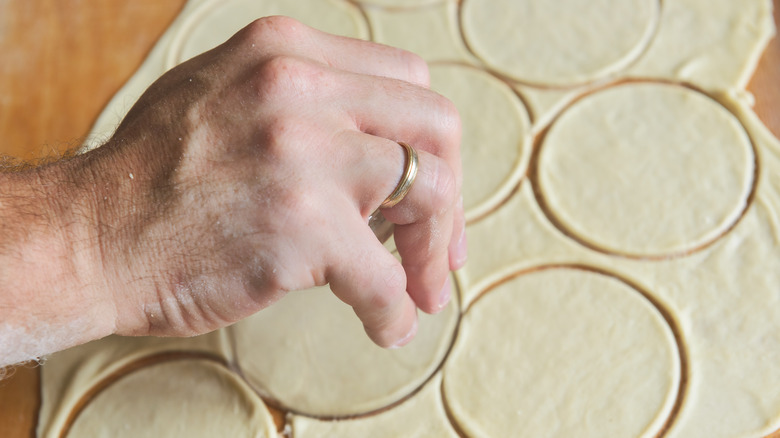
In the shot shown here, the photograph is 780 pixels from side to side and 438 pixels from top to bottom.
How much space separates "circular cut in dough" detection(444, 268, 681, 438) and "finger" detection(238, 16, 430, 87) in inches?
12.7

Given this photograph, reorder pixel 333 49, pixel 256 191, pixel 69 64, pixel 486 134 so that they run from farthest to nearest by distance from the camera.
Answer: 1. pixel 69 64
2. pixel 486 134
3. pixel 333 49
4. pixel 256 191

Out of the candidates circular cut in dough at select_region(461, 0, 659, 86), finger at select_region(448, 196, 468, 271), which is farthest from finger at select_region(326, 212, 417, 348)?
circular cut in dough at select_region(461, 0, 659, 86)

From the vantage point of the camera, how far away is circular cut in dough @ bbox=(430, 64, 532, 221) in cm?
97

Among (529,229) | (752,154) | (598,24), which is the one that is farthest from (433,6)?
(752,154)

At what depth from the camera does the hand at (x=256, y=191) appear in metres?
0.63

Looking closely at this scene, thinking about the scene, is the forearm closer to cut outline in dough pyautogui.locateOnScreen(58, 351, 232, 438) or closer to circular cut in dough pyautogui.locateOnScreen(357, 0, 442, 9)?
cut outline in dough pyautogui.locateOnScreen(58, 351, 232, 438)

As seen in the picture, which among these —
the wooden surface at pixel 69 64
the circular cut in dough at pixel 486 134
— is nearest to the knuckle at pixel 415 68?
the circular cut in dough at pixel 486 134

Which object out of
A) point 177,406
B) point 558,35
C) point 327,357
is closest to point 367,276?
point 327,357

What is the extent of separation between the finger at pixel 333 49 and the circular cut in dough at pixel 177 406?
43cm

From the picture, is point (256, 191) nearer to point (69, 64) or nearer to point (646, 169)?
point (646, 169)

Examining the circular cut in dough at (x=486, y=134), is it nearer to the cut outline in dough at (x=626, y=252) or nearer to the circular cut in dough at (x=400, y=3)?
the cut outline in dough at (x=626, y=252)

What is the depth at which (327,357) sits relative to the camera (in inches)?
34.3

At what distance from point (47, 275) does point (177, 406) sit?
0.96ft

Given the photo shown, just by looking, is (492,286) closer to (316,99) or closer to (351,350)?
(351,350)
